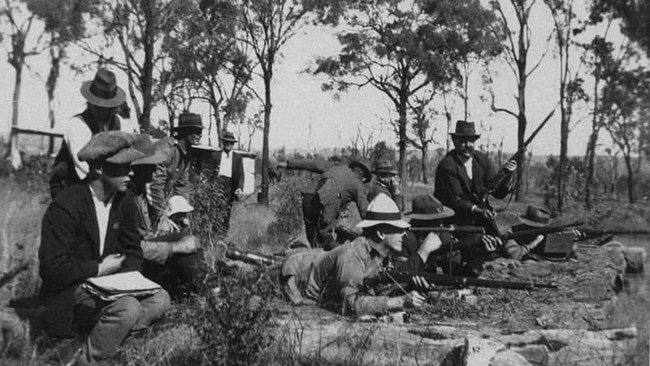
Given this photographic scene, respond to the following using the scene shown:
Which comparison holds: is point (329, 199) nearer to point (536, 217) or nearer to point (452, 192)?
point (452, 192)

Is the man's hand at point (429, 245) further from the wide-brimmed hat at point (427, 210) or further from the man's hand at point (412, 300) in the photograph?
the man's hand at point (412, 300)

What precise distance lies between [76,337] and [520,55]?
24724 millimetres

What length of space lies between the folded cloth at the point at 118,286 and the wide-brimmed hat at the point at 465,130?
15.2 ft

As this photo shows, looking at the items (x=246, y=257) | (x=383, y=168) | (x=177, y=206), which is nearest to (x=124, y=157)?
(x=177, y=206)

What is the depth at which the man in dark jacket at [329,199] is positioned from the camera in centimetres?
729

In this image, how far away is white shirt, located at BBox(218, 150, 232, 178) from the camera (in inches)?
341

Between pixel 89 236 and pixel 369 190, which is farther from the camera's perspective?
pixel 369 190

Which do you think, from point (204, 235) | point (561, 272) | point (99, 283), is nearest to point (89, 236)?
point (99, 283)

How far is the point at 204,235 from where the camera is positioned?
288 inches

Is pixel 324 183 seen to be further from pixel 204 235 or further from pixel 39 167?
pixel 39 167

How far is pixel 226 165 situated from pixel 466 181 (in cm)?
314

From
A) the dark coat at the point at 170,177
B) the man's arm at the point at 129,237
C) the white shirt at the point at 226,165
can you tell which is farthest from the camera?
the white shirt at the point at 226,165

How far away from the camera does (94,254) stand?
3.98 metres

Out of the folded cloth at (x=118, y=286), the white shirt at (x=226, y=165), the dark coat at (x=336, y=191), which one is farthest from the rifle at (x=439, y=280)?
the white shirt at (x=226, y=165)
